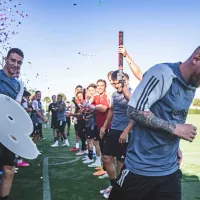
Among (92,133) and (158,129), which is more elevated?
(158,129)

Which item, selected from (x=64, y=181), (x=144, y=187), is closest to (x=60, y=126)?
(x=64, y=181)

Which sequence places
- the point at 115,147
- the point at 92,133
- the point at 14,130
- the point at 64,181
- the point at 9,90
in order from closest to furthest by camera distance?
the point at 14,130 < the point at 9,90 < the point at 115,147 < the point at 64,181 < the point at 92,133

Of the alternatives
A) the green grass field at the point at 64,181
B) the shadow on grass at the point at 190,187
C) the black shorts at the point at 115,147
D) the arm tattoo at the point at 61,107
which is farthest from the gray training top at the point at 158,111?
the arm tattoo at the point at 61,107

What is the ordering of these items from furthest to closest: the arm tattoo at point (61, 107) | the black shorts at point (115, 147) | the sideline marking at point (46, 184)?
the arm tattoo at point (61, 107), the sideline marking at point (46, 184), the black shorts at point (115, 147)

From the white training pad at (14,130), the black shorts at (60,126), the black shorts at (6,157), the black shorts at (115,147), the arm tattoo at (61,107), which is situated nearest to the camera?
the white training pad at (14,130)

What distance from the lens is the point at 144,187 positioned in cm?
218

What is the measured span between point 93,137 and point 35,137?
9.80 ft

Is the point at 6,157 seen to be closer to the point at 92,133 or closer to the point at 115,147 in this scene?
the point at 115,147

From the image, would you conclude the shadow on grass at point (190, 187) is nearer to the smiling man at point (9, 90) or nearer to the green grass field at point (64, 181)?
the green grass field at point (64, 181)

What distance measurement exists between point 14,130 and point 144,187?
5.30ft

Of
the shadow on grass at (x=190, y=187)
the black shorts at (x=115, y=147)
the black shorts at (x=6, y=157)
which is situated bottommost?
the shadow on grass at (x=190, y=187)

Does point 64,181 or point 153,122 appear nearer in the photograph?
point 153,122

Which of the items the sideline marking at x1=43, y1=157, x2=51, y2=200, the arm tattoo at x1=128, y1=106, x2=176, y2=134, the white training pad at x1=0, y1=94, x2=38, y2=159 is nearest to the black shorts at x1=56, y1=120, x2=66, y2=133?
the sideline marking at x1=43, y1=157, x2=51, y2=200

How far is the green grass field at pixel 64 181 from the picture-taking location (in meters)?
4.66
